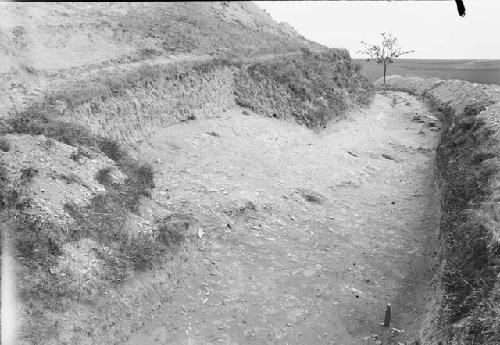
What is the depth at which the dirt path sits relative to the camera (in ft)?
36.2

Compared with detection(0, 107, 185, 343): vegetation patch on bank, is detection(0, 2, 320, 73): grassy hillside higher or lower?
higher

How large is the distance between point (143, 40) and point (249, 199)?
40.6 feet

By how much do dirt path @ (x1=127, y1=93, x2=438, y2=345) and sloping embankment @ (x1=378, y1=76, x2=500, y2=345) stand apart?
1241mm

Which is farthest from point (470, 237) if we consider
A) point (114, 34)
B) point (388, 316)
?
point (114, 34)

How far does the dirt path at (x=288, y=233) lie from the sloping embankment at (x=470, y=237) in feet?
4.07

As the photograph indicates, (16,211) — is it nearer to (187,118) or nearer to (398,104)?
(187,118)

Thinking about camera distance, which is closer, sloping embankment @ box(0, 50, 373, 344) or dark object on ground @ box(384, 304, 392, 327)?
sloping embankment @ box(0, 50, 373, 344)

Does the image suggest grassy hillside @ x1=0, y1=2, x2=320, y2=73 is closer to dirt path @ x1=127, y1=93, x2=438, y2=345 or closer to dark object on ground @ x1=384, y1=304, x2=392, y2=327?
dirt path @ x1=127, y1=93, x2=438, y2=345

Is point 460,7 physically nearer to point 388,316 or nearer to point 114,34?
point 388,316

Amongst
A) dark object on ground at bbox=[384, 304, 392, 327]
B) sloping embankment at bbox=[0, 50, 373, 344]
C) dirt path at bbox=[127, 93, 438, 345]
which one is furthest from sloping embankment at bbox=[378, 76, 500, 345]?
sloping embankment at bbox=[0, 50, 373, 344]

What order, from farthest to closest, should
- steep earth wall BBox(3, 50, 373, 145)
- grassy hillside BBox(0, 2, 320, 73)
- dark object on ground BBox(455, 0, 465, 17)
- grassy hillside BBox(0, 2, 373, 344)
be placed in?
grassy hillside BBox(0, 2, 320, 73), steep earth wall BBox(3, 50, 373, 145), grassy hillside BBox(0, 2, 373, 344), dark object on ground BBox(455, 0, 465, 17)

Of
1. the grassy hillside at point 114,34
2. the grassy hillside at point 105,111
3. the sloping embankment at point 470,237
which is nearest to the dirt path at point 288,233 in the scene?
the grassy hillside at point 105,111

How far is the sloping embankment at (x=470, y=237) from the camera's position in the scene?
816 cm

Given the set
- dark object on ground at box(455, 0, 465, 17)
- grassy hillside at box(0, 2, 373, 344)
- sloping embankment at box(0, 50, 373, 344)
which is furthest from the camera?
grassy hillside at box(0, 2, 373, 344)
